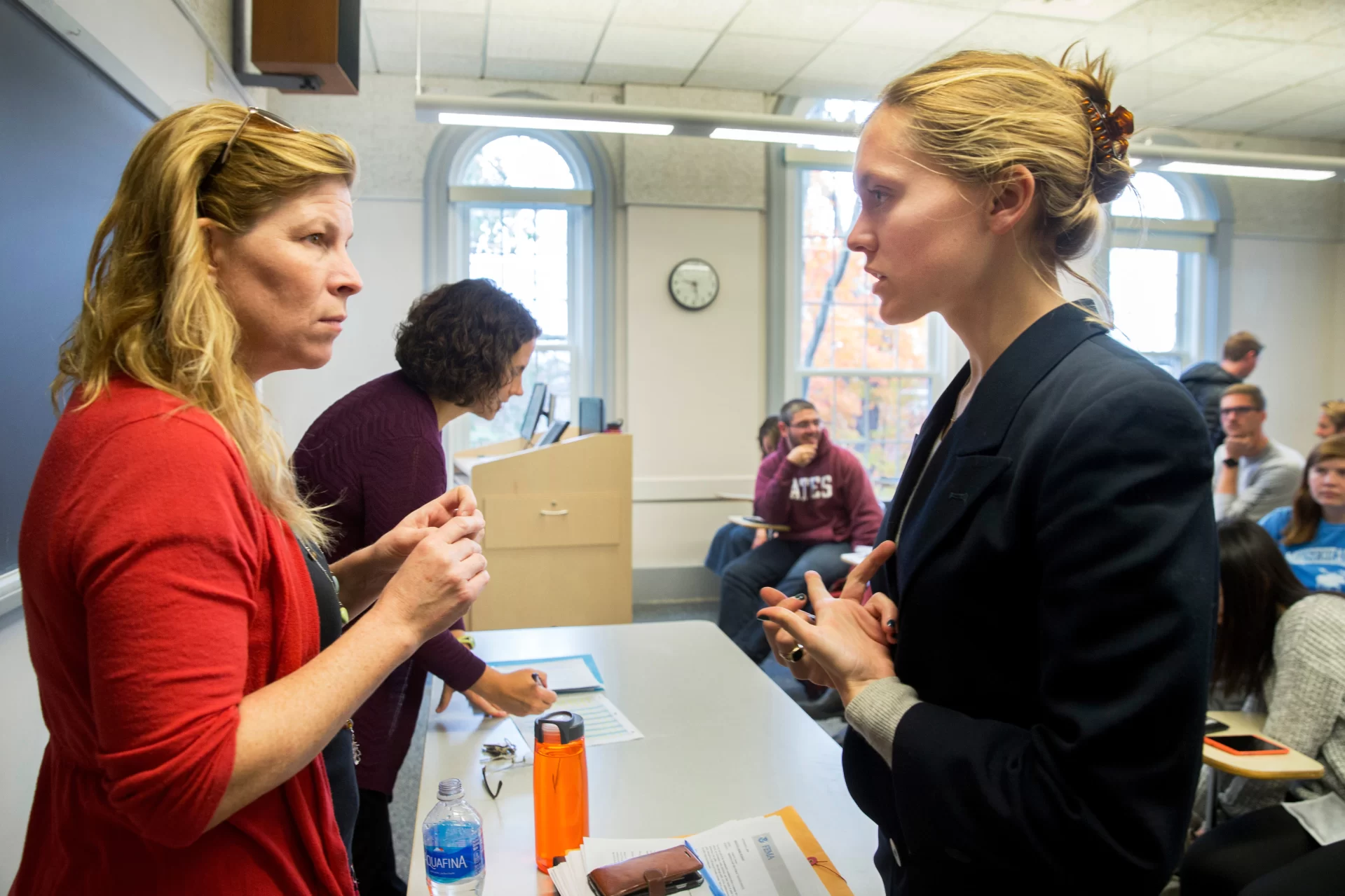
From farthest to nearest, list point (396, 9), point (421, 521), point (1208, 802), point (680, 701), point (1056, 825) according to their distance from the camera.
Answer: point (396, 9)
point (1208, 802)
point (680, 701)
point (421, 521)
point (1056, 825)

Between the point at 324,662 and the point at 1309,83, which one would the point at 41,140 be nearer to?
the point at 324,662

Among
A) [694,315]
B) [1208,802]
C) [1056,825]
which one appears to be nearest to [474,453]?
[694,315]

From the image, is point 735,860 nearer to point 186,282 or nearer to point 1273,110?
point 186,282

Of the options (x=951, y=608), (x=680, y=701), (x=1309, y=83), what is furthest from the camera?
(x=1309, y=83)

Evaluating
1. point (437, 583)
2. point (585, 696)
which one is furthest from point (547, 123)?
point (437, 583)

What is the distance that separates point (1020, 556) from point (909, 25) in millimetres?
4757

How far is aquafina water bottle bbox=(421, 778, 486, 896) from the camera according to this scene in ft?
3.62

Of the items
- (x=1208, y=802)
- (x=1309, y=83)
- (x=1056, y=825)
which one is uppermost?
(x=1309, y=83)

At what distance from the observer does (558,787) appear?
46.4 inches

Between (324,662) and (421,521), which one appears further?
(421,521)

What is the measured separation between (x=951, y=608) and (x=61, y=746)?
88cm

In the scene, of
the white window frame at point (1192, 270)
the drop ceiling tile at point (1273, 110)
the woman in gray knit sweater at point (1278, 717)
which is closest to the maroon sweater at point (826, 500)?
the woman in gray knit sweater at point (1278, 717)

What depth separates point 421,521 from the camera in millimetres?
1222

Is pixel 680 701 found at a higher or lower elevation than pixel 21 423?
lower
